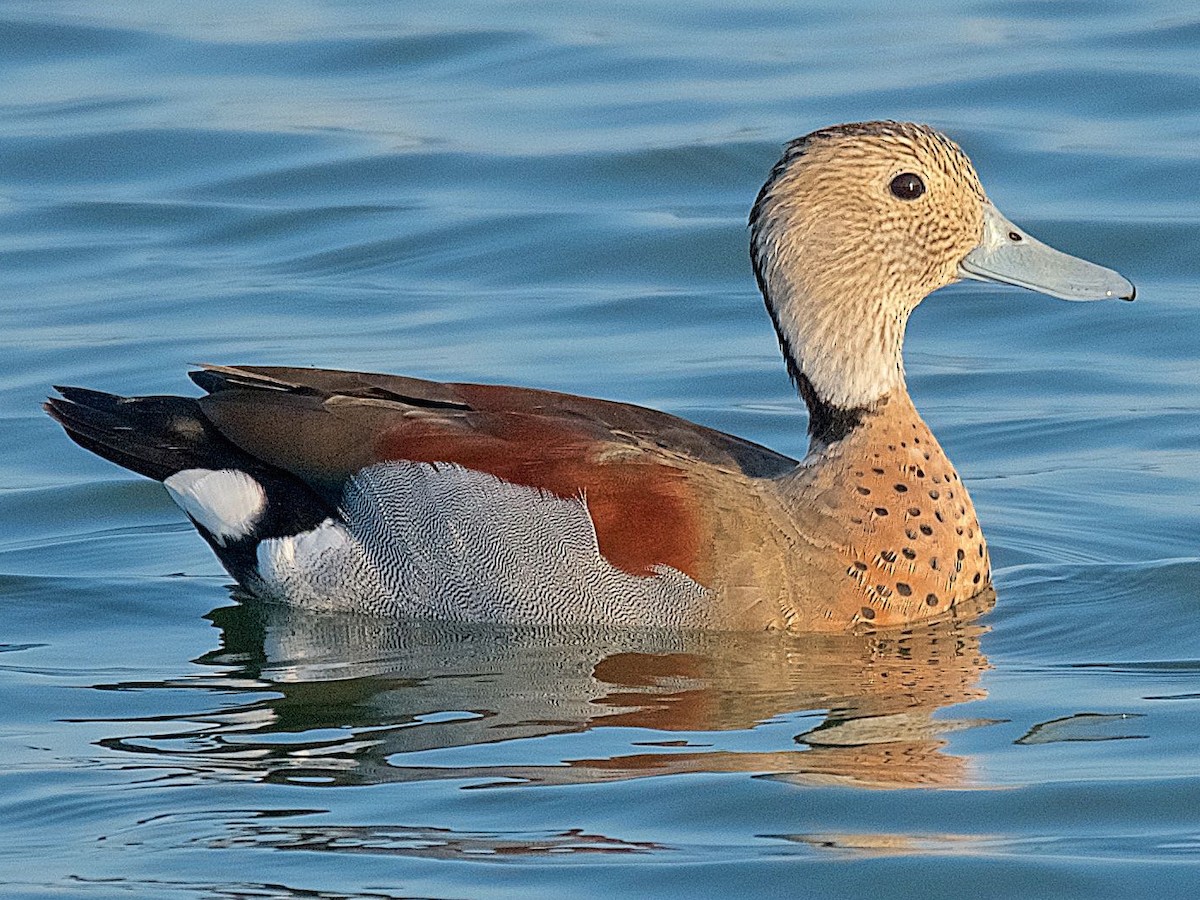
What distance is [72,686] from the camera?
7117 mm

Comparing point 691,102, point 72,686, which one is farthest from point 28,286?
point 72,686

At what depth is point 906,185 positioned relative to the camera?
774cm

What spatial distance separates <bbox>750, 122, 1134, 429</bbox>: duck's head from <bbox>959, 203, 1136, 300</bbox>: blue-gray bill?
81 mm

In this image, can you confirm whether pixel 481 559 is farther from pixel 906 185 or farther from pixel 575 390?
pixel 575 390

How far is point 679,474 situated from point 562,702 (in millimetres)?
888

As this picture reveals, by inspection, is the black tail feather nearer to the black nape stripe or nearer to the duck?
the duck

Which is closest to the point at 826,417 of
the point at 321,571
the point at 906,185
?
the point at 906,185

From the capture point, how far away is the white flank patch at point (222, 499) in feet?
25.9

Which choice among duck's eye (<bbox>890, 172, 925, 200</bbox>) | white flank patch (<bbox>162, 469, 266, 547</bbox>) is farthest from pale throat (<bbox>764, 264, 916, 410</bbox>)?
white flank patch (<bbox>162, 469, 266, 547</bbox>)

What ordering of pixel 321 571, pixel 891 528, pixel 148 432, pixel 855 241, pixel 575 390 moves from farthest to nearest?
pixel 575 390 < pixel 148 432 < pixel 321 571 < pixel 855 241 < pixel 891 528

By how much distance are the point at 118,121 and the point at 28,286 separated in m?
2.96

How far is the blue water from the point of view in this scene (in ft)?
18.9

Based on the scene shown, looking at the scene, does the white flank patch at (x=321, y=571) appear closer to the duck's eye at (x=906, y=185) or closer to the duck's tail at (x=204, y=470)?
the duck's tail at (x=204, y=470)

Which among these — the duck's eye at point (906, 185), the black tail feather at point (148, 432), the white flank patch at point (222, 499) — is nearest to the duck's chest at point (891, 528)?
the duck's eye at point (906, 185)
